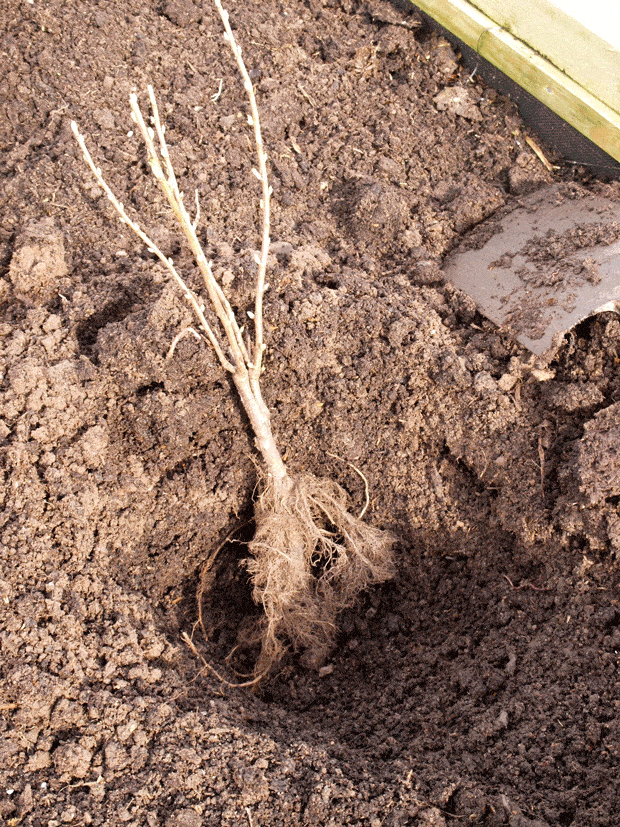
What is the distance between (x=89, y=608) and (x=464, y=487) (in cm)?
121

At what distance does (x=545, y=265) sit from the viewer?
230 centimetres

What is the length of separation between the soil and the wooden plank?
27cm

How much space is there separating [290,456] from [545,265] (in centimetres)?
111

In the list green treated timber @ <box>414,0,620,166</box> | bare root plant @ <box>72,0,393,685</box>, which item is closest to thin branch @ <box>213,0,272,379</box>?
bare root plant @ <box>72,0,393,685</box>

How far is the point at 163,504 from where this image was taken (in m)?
2.09

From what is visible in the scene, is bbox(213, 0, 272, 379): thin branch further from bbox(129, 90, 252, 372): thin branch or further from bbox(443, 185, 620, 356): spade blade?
bbox(443, 185, 620, 356): spade blade

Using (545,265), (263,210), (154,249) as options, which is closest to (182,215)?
(154,249)

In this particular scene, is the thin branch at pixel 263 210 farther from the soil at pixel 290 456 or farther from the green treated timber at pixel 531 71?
the green treated timber at pixel 531 71

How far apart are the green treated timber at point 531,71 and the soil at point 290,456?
14 centimetres

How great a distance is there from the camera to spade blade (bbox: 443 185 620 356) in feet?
6.98

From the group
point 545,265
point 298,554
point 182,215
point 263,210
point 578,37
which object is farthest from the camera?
point 578,37

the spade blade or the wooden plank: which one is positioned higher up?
the wooden plank

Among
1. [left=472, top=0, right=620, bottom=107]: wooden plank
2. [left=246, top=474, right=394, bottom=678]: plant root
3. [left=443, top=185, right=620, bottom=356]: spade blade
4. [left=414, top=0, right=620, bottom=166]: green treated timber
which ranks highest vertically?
[left=472, top=0, right=620, bottom=107]: wooden plank

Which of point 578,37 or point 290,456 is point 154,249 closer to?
point 290,456
